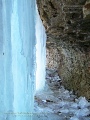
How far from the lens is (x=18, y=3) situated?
11.2 ft

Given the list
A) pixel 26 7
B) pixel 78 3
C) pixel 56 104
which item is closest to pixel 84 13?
pixel 78 3

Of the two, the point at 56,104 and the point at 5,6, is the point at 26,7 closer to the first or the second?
the point at 5,6

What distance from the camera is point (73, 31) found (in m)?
5.45

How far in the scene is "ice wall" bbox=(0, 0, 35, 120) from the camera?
281cm

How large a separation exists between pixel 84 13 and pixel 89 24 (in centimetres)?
52

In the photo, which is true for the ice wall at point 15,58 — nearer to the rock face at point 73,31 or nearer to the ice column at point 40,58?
the rock face at point 73,31

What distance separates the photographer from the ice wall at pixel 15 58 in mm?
2814

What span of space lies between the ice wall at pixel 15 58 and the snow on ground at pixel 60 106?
44.5 inches

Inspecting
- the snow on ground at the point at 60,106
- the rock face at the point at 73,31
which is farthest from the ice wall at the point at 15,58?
the snow on ground at the point at 60,106

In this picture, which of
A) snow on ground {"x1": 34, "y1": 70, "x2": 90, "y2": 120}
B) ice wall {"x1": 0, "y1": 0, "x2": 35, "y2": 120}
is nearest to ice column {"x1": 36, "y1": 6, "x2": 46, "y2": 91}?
snow on ground {"x1": 34, "y1": 70, "x2": 90, "y2": 120}

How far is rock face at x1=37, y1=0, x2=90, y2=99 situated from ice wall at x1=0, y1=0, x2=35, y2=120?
74cm

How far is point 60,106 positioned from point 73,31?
145 cm

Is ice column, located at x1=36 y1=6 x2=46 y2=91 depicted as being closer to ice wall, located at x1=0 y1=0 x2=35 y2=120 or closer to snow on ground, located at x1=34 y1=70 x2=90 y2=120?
snow on ground, located at x1=34 y1=70 x2=90 y2=120

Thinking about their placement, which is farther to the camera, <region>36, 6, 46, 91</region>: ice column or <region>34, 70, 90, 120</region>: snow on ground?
<region>36, 6, 46, 91</region>: ice column
